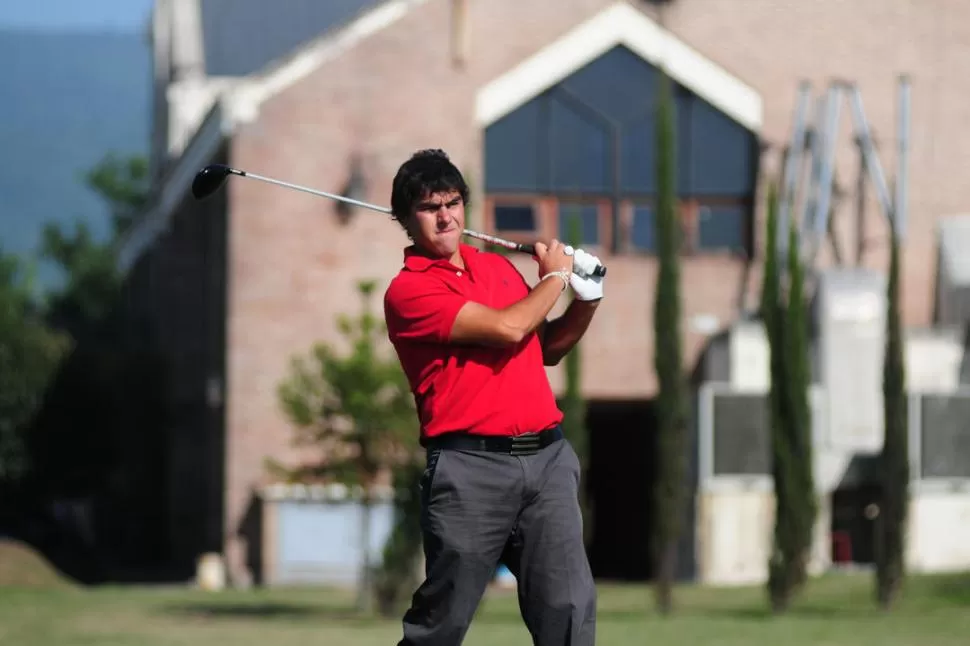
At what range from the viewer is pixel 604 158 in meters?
30.5

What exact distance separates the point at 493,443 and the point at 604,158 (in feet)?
76.7

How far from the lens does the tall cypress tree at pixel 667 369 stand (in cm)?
2167

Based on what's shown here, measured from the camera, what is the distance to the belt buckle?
24.2ft

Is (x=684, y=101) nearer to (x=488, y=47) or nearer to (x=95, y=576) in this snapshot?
(x=488, y=47)

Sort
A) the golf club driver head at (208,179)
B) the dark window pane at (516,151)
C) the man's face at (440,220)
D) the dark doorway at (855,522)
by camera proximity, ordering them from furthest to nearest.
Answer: the dark window pane at (516,151), the dark doorway at (855,522), the golf club driver head at (208,179), the man's face at (440,220)

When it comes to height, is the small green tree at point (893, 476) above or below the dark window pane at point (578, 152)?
below

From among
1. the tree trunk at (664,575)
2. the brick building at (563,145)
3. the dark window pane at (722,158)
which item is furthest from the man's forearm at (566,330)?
the dark window pane at (722,158)

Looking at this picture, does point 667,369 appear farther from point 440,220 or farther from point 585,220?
point 440,220

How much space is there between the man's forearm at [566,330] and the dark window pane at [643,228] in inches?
907

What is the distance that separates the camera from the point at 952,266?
100ft

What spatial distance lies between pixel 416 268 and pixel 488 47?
2315cm

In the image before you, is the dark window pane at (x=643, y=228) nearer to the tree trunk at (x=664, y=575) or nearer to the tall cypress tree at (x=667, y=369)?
the tall cypress tree at (x=667, y=369)

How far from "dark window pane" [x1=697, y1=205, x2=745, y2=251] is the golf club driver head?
75.7 feet

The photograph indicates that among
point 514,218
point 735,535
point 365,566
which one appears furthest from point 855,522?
point 365,566
